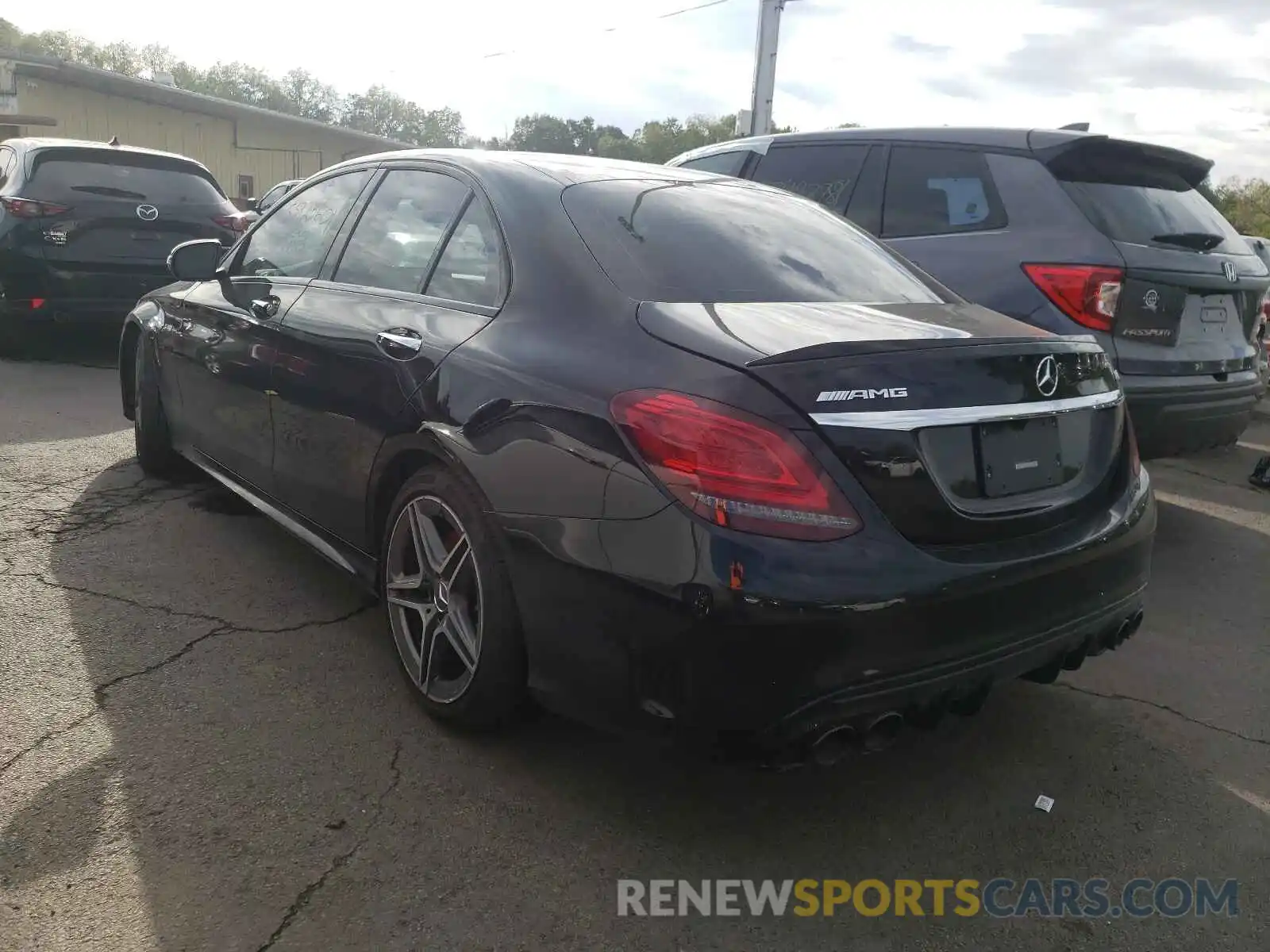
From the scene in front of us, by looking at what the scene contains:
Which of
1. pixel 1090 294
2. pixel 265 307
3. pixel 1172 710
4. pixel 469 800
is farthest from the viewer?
pixel 1090 294

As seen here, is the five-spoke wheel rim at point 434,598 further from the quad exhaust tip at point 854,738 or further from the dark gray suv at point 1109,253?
the dark gray suv at point 1109,253

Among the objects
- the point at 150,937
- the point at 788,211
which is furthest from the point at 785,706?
the point at 788,211

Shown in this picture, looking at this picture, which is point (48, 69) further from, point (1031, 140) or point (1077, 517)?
point (1077, 517)

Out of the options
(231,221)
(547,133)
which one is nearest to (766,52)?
(231,221)

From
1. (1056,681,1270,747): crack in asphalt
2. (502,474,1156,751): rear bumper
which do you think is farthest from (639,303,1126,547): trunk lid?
(1056,681,1270,747): crack in asphalt

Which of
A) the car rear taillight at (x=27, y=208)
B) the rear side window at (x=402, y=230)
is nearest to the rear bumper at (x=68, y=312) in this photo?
the car rear taillight at (x=27, y=208)

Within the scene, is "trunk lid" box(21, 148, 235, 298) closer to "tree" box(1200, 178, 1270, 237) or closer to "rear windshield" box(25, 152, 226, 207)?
"rear windshield" box(25, 152, 226, 207)

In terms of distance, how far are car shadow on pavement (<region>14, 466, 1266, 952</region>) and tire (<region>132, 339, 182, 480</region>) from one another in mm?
1681

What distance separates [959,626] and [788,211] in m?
1.64

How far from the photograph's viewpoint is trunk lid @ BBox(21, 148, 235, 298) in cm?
781

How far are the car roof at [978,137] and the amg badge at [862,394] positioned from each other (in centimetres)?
308

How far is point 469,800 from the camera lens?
8.73 feet

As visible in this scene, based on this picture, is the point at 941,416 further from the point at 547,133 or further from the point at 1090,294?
the point at 547,133
